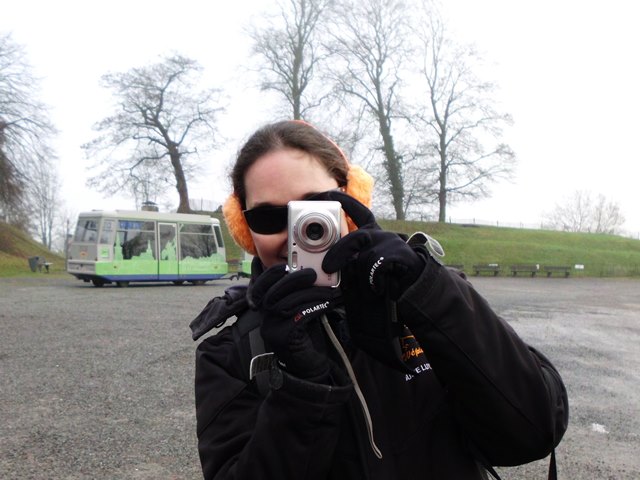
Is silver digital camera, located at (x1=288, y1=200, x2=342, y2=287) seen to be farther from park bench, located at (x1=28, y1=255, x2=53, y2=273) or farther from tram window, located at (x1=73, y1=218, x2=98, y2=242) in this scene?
park bench, located at (x1=28, y1=255, x2=53, y2=273)

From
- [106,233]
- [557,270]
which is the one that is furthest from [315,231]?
[557,270]

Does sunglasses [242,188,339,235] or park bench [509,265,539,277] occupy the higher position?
sunglasses [242,188,339,235]

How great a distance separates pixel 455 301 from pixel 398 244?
171mm

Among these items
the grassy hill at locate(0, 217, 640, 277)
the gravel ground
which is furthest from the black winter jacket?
the grassy hill at locate(0, 217, 640, 277)

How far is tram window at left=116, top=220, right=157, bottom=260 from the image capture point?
771 inches

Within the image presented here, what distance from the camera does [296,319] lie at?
121cm

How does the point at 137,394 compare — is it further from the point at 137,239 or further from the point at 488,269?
the point at 488,269

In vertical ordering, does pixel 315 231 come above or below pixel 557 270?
above

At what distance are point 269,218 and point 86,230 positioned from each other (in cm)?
1988

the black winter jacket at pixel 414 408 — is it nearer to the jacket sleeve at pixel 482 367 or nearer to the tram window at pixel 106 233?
the jacket sleeve at pixel 482 367

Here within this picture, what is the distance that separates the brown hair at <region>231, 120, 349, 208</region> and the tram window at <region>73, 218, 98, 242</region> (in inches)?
753

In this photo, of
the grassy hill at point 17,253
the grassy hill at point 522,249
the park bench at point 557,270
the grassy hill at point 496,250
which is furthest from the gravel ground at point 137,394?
the grassy hill at point 496,250

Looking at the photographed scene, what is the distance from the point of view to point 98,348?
26.5 feet

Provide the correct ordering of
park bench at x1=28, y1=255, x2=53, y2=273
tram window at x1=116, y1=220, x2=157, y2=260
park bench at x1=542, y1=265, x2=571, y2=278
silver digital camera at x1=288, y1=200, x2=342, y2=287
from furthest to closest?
park bench at x1=542, y1=265, x2=571, y2=278 < park bench at x1=28, y1=255, x2=53, y2=273 < tram window at x1=116, y1=220, x2=157, y2=260 < silver digital camera at x1=288, y1=200, x2=342, y2=287
